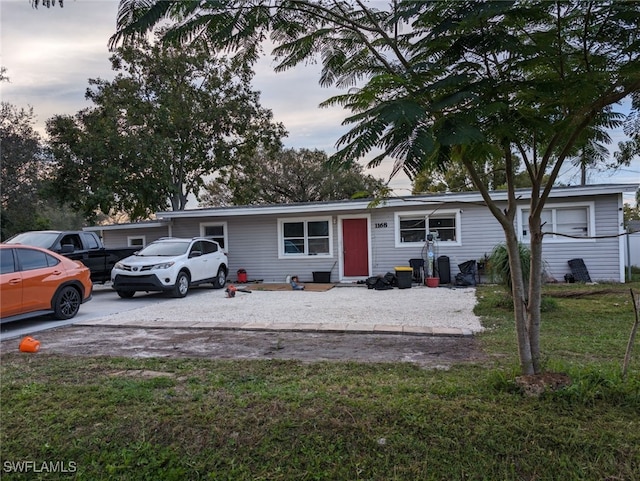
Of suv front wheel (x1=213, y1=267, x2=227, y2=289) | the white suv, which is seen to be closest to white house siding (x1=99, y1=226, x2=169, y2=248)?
suv front wheel (x1=213, y1=267, x2=227, y2=289)

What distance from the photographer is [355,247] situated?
13.2 metres

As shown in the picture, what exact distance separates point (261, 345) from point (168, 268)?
5584mm

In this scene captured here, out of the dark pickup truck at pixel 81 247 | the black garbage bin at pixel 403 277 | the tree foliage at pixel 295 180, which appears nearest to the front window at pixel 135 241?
the dark pickup truck at pixel 81 247

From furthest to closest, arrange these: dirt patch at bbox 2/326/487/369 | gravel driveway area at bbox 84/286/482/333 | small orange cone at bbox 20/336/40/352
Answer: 1. gravel driveway area at bbox 84/286/482/333
2. small orange cone at bbox 20/336/40/352
3. dirt patch at bbox 2/326/487/369

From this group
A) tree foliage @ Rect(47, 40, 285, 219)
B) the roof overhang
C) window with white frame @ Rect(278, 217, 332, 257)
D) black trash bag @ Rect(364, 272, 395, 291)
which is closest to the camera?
black trash bag @ Rect(364, 272, 395, 291)

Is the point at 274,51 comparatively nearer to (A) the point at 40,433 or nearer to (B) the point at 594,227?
(A) the point at 40,433

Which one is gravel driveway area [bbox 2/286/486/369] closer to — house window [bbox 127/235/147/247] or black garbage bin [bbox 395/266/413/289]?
black garbage bin [bbox 395/266/413/289]

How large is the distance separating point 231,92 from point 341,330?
19269 millimetres

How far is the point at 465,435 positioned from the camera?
256cm

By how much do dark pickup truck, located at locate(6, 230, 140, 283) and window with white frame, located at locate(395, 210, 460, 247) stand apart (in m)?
8.48

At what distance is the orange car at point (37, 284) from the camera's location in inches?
245

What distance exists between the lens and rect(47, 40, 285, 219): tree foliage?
59.3 feet

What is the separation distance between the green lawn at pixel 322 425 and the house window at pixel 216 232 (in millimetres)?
10629

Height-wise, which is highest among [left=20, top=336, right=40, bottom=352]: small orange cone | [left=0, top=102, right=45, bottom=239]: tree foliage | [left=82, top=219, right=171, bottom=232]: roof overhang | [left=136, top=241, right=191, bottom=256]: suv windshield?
[left=0, top=102, right=45, bottom=239]: tree foliage
